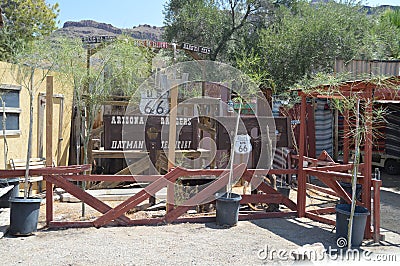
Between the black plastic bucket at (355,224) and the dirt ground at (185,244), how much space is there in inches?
5.7

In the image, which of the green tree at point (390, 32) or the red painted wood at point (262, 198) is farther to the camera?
the green tree at point (390, 32)

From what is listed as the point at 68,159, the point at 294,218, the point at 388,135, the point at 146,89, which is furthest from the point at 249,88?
the point at 388,135

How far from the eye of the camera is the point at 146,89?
9336 mm

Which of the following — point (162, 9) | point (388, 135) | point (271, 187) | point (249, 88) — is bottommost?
point (271, 187)

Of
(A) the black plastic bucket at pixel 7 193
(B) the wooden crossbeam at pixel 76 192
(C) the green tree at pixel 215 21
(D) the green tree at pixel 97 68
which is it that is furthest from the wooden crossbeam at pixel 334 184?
(C) the green tree at pixel 215 21

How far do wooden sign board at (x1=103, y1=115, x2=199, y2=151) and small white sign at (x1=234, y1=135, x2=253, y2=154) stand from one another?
773mm

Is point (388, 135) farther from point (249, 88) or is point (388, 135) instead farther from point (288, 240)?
point (288, 240)

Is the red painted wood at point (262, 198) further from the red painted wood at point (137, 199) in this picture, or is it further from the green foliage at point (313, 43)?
the green foliage at point (313, 43)

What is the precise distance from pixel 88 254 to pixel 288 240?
2.57 metres

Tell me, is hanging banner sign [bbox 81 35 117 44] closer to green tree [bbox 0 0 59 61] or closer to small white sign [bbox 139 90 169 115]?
small white sign [bbox 139 90 169 115]

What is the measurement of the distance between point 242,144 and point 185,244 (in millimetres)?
2394

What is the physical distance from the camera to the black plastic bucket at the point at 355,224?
5.39 metres

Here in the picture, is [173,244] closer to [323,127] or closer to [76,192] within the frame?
[76,192]

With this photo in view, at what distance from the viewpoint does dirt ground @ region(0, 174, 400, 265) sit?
4902mm
